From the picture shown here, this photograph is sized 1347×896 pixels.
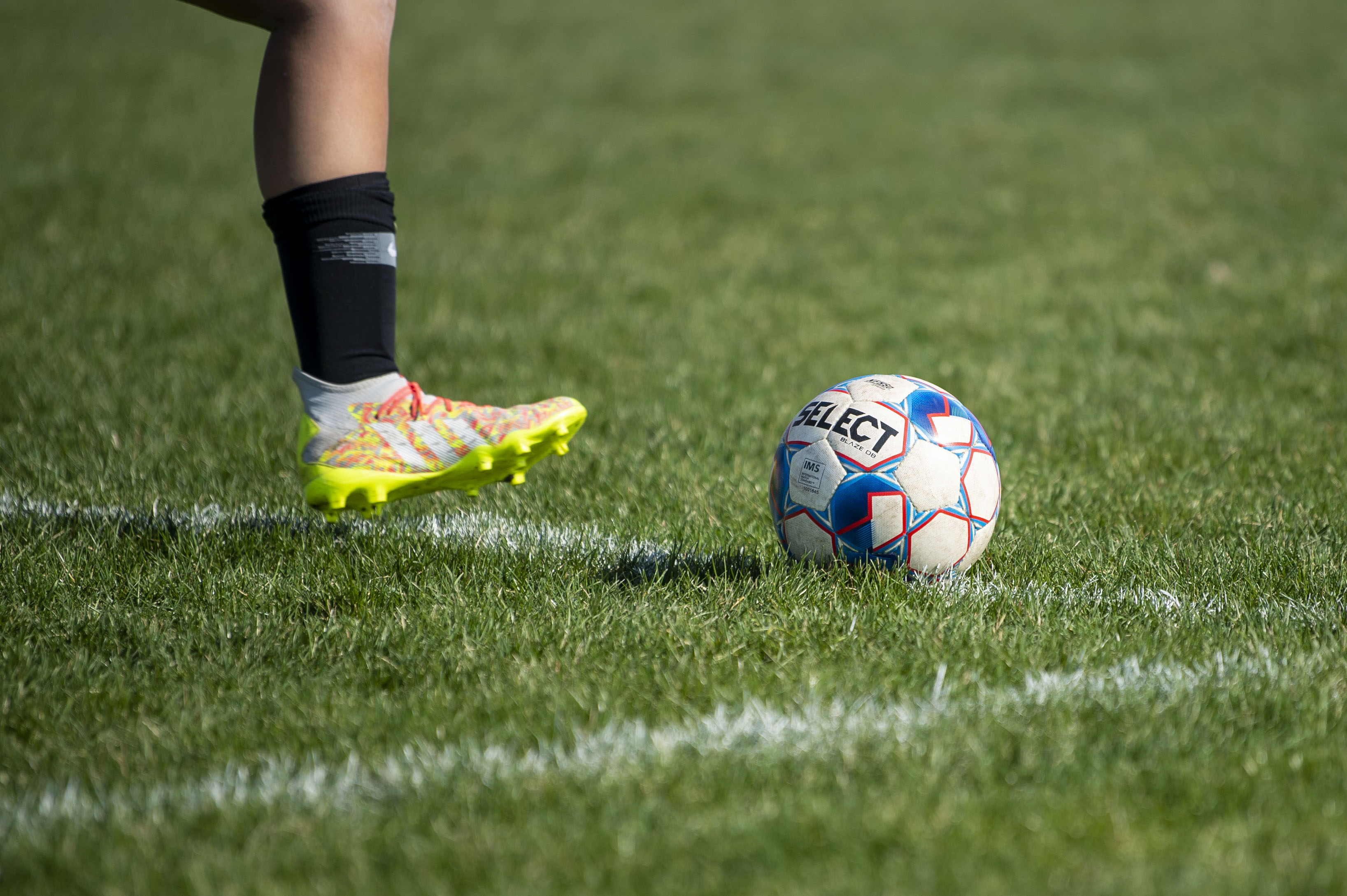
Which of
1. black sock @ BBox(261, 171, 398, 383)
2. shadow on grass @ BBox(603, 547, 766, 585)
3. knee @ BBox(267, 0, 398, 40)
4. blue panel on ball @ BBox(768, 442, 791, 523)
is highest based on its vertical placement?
knee @ BBox(267, 0, 398, 40)

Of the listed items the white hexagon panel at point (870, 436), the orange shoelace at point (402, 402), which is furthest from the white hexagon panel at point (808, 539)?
the orange shoelace at point (402, 402)

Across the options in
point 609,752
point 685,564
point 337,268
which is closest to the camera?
point 609,752

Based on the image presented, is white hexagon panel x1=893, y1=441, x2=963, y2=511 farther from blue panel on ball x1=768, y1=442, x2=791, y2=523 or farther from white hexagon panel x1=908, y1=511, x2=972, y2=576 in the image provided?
blue panel on ball x1=768, y1=442, x2=791, y2=523

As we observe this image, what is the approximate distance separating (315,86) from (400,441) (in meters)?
0.89

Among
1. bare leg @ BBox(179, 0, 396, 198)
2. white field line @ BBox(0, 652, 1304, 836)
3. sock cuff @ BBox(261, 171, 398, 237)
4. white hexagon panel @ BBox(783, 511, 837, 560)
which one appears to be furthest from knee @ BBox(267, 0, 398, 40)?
white field line @ BBox(0, 652, 1304, 836)

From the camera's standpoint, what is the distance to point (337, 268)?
2730 millimetres

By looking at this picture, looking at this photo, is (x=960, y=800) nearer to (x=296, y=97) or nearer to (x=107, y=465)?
(x=296, y=97)

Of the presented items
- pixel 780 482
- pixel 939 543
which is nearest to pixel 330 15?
pixel 780 482

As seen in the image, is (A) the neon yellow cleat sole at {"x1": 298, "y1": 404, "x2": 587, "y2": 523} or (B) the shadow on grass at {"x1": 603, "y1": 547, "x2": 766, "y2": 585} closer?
(A) the neon yellow cleat sole at {"x1": 298, "y1": 404, "x2": 587, "y2": 523}

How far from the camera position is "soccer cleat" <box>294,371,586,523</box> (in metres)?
2.63

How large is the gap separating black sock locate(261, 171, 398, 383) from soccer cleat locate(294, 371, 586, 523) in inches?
2.7

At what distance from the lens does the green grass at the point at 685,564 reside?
1736mm

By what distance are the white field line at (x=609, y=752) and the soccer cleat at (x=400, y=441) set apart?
0.85 metres

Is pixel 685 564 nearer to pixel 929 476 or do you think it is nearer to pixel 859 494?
pixel 859 494
